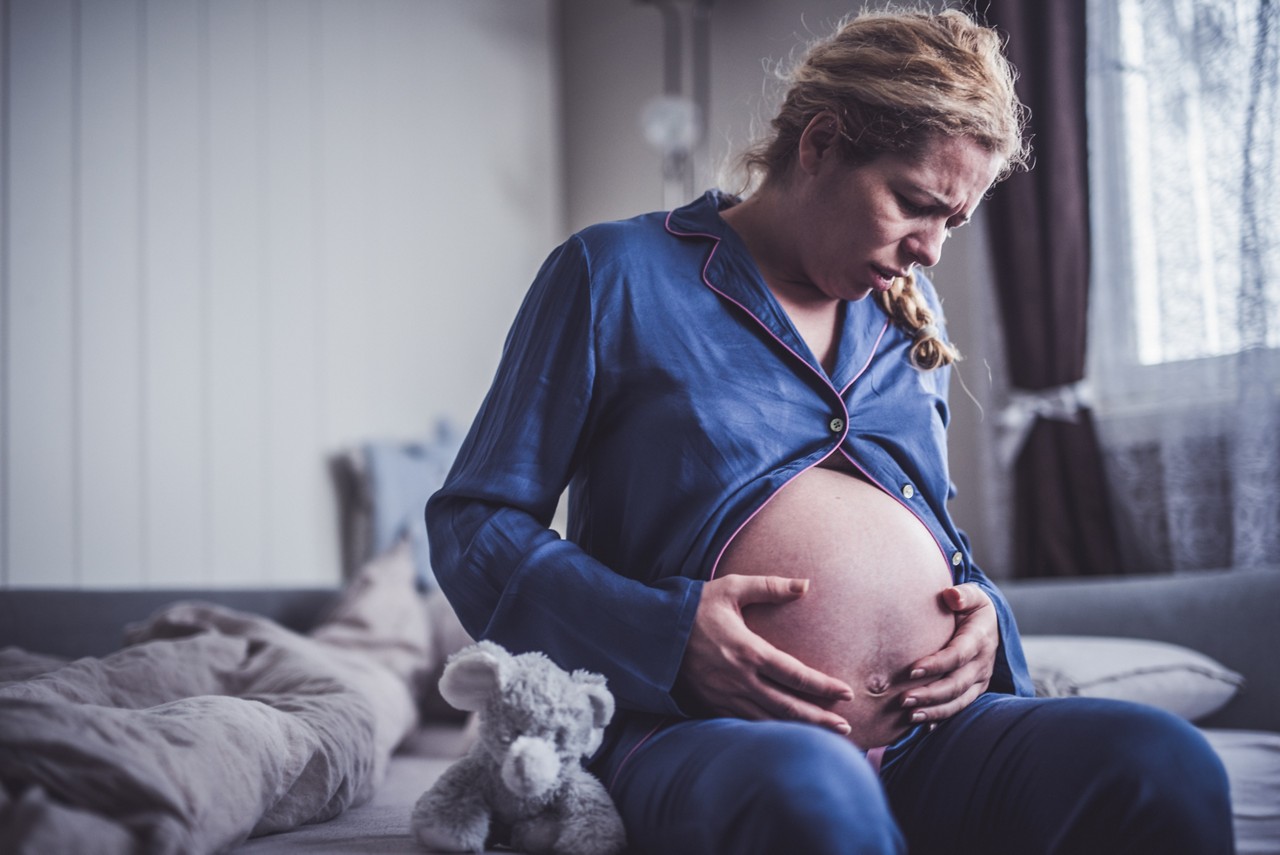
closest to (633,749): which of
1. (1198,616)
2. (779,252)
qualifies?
(779,252)

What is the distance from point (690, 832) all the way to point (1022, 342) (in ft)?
6.42

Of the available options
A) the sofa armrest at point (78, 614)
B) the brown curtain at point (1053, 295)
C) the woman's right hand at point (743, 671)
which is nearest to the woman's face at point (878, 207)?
the woman's right hand at point (743, 671)

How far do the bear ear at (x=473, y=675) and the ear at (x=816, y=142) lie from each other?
1.87 feet

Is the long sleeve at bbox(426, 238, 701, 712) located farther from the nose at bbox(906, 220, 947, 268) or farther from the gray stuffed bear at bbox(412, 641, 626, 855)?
the nose at bbox(906, 220, 947, 268)

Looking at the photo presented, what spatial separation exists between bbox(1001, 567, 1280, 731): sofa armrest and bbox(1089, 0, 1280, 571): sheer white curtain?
178 millimetres

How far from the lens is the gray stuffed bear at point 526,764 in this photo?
822 mm

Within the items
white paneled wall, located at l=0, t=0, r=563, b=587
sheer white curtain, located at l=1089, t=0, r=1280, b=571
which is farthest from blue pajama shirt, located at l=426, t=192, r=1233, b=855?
white paneled wall, located at l=0, t=0, r=563, b=587

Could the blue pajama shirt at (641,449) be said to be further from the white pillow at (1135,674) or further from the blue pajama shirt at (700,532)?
the white pillow at (1135,674)

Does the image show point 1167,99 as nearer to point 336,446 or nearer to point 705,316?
point 705,316

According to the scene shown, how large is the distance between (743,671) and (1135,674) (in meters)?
1.13

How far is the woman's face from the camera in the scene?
1.04m

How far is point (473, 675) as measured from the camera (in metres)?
0.84

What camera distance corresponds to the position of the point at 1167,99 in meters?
2.27

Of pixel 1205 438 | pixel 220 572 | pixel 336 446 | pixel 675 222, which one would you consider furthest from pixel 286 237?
pixel 1205 438
